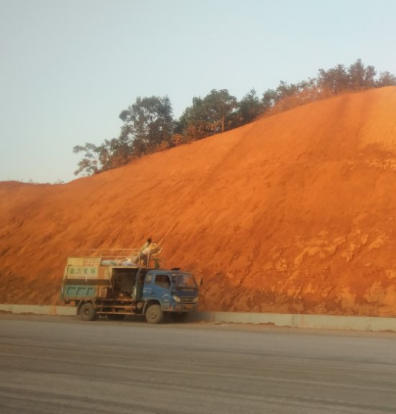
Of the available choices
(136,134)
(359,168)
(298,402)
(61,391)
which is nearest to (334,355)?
(298,402)

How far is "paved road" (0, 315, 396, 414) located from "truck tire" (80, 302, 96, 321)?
1015cm

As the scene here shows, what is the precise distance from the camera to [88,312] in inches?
1104

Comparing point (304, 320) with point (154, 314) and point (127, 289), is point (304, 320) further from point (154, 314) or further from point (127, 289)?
point (127, 289)

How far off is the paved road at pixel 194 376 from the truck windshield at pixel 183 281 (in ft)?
28.2

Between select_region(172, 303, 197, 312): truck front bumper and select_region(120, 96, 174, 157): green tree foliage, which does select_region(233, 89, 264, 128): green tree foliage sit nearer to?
select_region(120, 96, 174, 157): green tree foliage

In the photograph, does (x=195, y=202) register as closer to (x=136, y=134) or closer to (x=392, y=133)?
(x=392, y=133)

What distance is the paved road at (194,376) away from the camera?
8.38 m

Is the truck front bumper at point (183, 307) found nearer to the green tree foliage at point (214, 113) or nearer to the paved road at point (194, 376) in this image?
the paved road at point (194, 376)

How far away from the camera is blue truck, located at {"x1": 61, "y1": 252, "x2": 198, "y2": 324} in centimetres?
2619

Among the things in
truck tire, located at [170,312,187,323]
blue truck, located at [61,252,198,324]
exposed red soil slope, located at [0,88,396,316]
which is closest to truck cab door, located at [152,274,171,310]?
blue truck, located at [61,252,198,324]

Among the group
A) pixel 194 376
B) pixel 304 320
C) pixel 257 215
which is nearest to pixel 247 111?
pixel 257 215

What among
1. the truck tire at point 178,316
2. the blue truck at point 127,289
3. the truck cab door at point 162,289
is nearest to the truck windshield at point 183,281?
the blue truck at point 127,289

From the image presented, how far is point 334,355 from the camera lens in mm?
13945

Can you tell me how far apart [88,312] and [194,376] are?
1815cm
